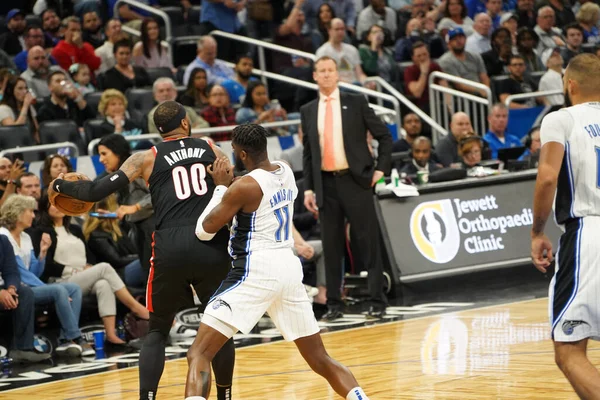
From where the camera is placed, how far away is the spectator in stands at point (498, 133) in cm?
1514

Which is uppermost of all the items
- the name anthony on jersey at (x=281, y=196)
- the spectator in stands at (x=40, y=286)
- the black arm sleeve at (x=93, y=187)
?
the black arm sleeve at (x=93, y=187)

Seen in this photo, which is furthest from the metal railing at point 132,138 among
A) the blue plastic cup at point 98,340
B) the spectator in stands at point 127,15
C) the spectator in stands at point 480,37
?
the spectator in stands at point 480,37

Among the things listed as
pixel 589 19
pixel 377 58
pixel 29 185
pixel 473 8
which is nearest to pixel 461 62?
pixel 377 58

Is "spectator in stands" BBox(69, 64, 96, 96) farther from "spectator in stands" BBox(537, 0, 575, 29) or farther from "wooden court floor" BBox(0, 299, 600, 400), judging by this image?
"spectator in stands" BBox(537, 0, 575, 29)

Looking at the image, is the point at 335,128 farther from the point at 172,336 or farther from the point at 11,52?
the point at 11,52

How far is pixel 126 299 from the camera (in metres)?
10.9

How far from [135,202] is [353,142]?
7.32 ft

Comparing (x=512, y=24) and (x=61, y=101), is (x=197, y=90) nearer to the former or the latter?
(x=61, y=101)

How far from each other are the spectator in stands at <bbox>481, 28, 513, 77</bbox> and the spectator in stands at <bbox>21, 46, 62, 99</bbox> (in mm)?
7126

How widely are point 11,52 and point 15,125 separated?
3546 mm

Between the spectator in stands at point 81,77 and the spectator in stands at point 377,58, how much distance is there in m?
4.45

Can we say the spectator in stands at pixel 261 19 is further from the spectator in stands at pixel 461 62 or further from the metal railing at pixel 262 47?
the spectator in stands at pixel 461 62

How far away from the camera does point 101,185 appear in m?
6.86

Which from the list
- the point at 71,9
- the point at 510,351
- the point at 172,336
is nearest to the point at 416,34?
the point at 71,9
